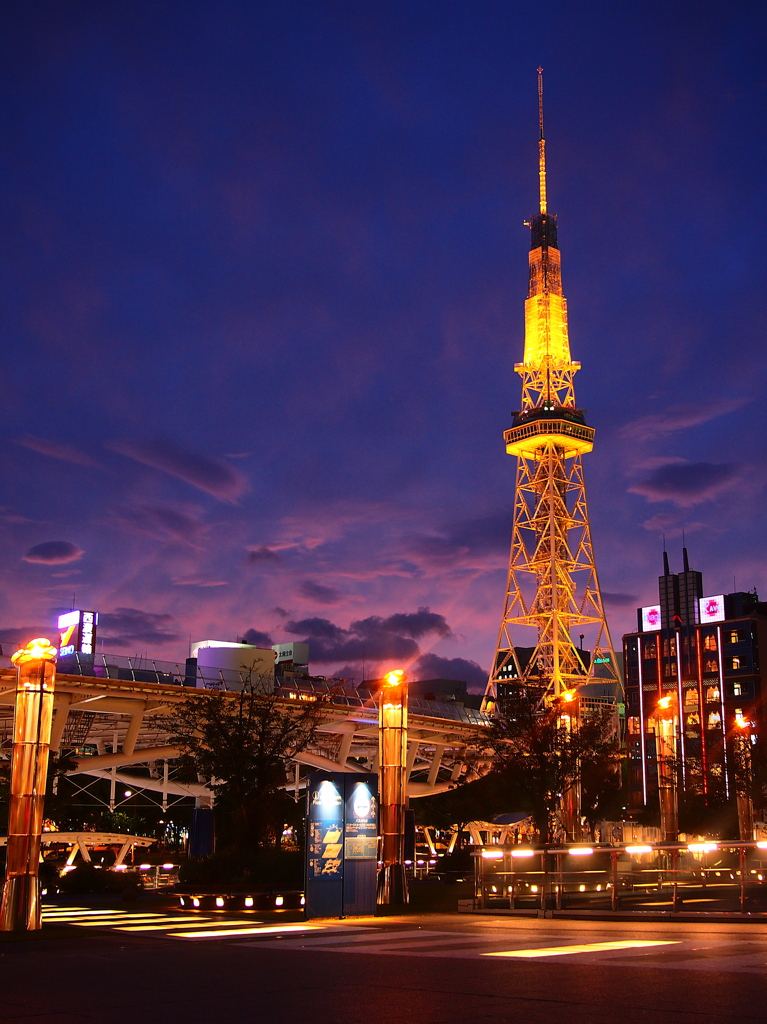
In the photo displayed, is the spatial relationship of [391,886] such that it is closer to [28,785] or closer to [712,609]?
[28,785]

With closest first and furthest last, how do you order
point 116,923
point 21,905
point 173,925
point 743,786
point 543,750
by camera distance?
point 21,905 → point 173,925 → point 116,923 → point 543,750 → point 743,786

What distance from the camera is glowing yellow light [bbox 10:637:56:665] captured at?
23.3 metres

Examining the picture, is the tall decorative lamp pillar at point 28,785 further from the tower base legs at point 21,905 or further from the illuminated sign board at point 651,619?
the illuminated sign board at point 651,619

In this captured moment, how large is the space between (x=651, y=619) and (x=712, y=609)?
11080mm

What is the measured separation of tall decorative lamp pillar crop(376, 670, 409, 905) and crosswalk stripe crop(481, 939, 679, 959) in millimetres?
11097

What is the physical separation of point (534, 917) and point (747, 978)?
40.3 ft

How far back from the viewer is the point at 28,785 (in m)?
22.4

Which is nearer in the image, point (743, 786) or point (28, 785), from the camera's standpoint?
point (28, 785)

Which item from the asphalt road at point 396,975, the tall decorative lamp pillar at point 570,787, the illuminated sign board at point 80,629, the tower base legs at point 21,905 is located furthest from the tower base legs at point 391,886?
the illuminated sign board at point 80,629

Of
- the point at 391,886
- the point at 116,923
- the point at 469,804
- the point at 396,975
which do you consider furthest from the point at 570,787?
the point at 469,804

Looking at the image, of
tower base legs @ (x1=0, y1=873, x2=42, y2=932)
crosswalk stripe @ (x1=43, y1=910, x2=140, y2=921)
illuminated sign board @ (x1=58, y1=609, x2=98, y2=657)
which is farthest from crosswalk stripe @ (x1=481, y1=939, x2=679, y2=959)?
illuminated sign board @ (x1=58, y1=609, x2=98, y2=657)

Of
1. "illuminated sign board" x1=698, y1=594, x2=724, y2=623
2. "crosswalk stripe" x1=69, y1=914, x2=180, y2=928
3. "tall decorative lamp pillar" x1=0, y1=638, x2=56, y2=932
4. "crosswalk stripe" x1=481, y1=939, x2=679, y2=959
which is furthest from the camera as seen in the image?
"illuminated sign board" x1=698, y1=594, x2=724, y2=623

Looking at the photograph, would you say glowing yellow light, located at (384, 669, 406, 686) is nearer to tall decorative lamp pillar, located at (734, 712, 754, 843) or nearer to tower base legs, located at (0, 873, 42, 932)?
tower base legs, located at (0, 873, 42, 932)

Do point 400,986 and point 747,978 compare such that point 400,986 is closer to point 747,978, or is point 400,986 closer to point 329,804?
point 747,978
